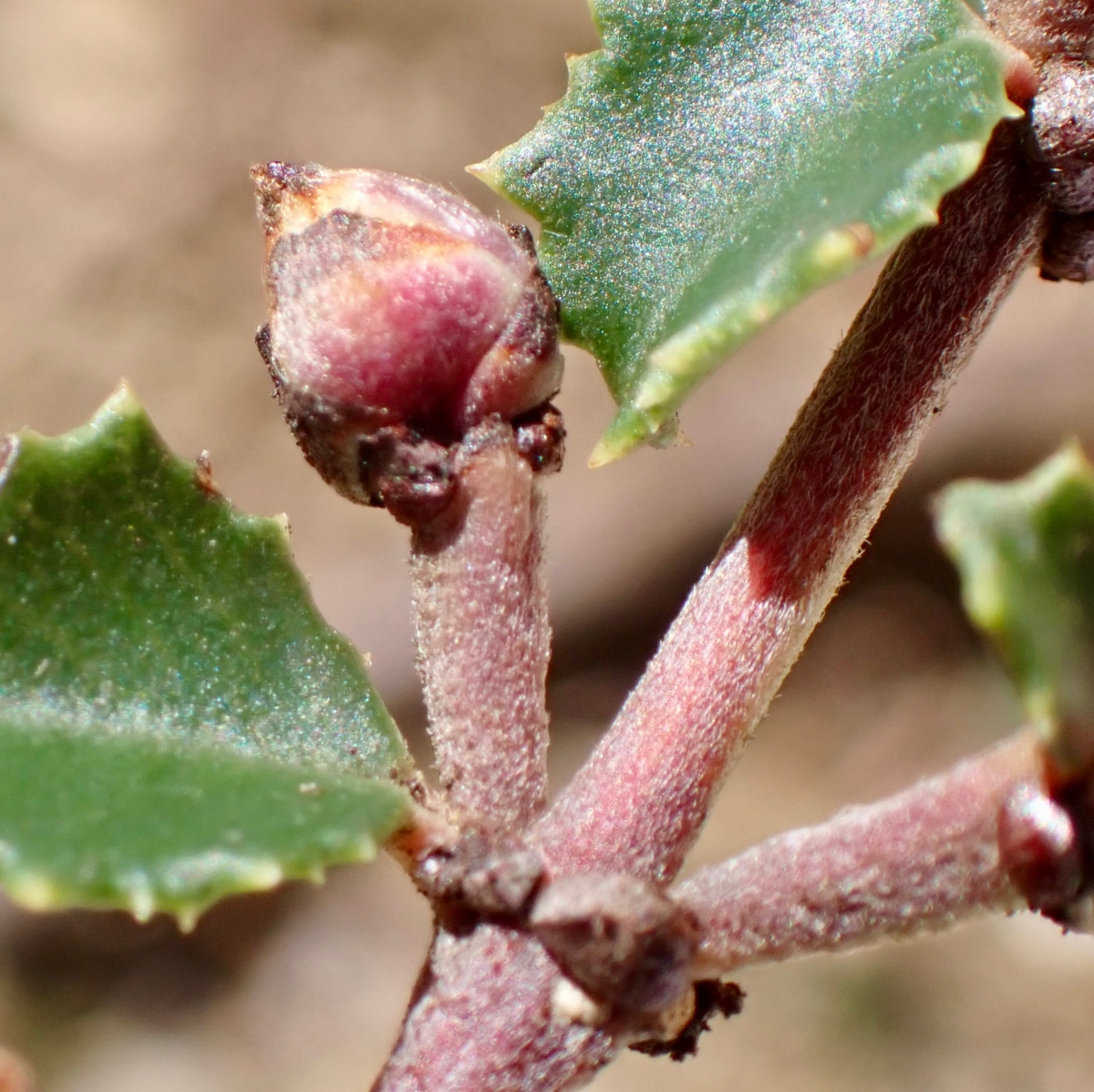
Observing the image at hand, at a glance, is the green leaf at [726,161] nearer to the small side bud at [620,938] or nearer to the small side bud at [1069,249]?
the small side bud at [1069,249]

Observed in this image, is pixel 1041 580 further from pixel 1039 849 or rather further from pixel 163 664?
pixel 163 664

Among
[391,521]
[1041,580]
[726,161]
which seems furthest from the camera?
[391,521]

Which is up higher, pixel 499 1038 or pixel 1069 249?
pixel 1069 249

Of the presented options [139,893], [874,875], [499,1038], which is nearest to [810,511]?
[874,875]

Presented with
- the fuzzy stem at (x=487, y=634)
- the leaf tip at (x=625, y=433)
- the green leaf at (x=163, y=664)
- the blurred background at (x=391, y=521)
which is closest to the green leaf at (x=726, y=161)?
the leaf tip at (x=625, y=433)

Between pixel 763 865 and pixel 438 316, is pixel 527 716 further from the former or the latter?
pixel 438 316

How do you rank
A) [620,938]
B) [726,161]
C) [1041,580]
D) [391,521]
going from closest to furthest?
[1041,580], [620,938], [726,161], [391,521]
